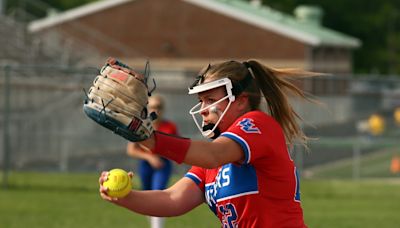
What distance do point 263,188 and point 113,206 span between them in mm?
11344

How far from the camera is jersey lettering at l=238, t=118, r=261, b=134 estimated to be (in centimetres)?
507

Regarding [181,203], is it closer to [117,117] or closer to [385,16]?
[117,117]

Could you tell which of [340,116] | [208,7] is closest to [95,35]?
[208,7]

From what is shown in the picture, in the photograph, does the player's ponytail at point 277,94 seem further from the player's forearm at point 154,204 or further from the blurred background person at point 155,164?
the blurred background person at point 155,164

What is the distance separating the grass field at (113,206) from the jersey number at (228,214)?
796cm

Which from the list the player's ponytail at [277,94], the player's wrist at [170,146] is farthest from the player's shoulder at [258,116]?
the player's wrist at [170,146]

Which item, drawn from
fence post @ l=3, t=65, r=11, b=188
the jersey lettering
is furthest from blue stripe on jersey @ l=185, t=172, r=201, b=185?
fence post @ l=3, t=65, r=11, b=188

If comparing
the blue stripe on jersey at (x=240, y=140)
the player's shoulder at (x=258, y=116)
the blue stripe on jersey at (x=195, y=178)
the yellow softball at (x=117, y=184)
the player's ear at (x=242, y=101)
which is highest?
the player's ear at (x=242, y=101)

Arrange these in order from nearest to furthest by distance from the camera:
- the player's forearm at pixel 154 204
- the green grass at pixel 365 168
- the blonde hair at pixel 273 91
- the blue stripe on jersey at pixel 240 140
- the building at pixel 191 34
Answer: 1. the blue stripe on jersey at pixel 240 140
2. the blonde hair at pixel 273 91
3. the player's forearm at pixel 154 204
4. the green grass at pixel 365 168
5. the building at pixel 191 34

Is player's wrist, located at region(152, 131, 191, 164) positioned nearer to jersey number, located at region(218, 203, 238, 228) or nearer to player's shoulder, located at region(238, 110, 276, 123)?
player's shoulder, located at region(238, 110, 276, 123)

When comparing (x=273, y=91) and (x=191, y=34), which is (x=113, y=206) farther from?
(x=191, y=34)

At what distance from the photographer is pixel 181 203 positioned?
590cm

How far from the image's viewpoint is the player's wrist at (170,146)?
470 centimetres

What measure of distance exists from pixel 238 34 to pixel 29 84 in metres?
24.9
